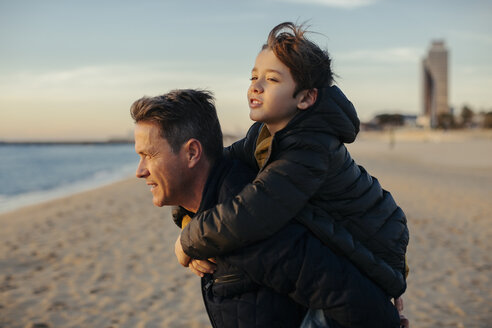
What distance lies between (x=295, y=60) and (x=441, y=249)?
8.10m

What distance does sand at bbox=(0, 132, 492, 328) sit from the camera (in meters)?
5.64

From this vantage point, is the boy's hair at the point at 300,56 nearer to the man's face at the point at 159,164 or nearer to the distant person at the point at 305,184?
the distant person at the point at 305,184

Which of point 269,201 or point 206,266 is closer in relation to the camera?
point 269,201

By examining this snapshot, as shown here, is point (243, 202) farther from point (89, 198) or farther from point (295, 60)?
point (89, 198)

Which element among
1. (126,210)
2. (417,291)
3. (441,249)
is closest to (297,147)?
(417,291)

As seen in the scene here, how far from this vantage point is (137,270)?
7383 millimetres

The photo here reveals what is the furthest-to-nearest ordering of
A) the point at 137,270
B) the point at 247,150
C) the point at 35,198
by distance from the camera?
A: the point at 35,198
the point at 137,270
the point at 247,150

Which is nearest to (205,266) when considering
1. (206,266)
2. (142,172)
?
(206,266)

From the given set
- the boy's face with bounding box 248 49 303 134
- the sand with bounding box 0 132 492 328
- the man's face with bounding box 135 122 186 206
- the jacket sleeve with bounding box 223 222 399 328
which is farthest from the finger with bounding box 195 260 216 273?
the sand with bounding box 0 132 492 328

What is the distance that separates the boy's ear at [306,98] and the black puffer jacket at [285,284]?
1.05 feet

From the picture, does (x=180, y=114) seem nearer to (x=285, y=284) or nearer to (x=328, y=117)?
(x=328, y=117)

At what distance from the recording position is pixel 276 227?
147 cm

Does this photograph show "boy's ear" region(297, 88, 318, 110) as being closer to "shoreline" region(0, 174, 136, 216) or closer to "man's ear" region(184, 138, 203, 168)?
"man's ear" region(184, 138, 203, 168)

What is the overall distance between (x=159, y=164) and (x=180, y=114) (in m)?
0.19
